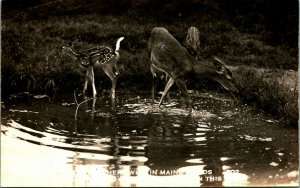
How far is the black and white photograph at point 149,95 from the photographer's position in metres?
7.11

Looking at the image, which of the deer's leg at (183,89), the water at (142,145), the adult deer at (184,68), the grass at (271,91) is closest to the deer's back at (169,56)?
the adult deer at (184,68)

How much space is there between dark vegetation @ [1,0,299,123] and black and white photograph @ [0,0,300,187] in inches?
1.3

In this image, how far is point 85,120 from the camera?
30.7ft

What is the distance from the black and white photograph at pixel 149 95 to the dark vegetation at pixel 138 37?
34mm

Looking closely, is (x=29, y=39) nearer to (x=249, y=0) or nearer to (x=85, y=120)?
(x=85, y=120)

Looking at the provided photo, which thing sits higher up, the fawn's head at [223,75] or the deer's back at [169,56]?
the deer's back at [169,56]

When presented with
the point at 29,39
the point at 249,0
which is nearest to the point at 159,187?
the point at 29,39

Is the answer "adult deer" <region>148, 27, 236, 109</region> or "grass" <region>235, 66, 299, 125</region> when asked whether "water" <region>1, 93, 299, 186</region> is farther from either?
"adult deer" <region>148, 27, 236, 109</region>

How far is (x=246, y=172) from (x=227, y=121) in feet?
8.07

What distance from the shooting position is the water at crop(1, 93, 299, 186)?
269 inches

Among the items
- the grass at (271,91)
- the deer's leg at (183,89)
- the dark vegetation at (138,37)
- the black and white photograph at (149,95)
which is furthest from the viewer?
the dark vegetation at (138,37)

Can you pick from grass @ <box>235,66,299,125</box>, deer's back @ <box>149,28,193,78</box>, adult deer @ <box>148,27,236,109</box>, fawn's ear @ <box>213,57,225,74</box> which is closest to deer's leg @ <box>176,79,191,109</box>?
adult deer @ <box>148,27,236,109</box>

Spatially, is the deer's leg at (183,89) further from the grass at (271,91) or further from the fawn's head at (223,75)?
the grass at (271,91)

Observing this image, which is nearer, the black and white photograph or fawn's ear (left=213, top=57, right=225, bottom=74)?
the black and white photograph
